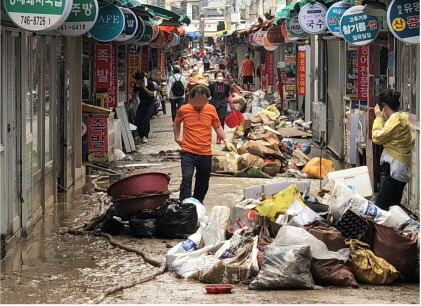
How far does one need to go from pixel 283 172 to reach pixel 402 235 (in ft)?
29.6

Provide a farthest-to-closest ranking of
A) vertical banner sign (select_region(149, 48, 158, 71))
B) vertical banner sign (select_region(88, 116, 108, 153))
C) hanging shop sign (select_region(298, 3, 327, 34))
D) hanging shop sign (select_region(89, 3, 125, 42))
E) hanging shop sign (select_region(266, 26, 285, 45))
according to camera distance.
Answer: vertical banner sign (select_region(149, 48, 158, 71)), hanging shop sign (select_region(266, 26, 285, 45)), hanging shop sign (select_region(298, 3, 327, 34)), vertical banner sign (select_region(88, 116, 108, 153)), hanging shop sign (select_region(89, 3, 125, 42))

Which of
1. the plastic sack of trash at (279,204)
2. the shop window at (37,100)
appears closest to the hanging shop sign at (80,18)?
the shop window at (37,100)

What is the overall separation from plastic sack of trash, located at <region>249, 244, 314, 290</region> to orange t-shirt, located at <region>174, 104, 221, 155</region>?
4.19 meters

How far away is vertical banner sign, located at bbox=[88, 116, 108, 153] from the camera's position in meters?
18.4

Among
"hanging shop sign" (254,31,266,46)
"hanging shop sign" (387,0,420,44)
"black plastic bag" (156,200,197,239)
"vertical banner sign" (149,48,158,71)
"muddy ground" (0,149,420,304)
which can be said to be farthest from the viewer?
"vertical banner sign" (149,48,158,71)

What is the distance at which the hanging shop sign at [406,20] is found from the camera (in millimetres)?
A: 10531

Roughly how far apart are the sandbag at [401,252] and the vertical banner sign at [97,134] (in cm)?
993

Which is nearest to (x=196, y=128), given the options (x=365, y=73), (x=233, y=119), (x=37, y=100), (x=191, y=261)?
(x=37, y=100)

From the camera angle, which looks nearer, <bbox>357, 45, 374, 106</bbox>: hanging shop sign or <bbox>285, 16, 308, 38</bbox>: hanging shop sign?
<bbox>357, 45, 374, 106</bbox>: hanging shop sign

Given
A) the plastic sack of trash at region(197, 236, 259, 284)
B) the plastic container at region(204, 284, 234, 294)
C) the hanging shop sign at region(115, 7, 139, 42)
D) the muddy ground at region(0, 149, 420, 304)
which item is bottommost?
the muddy ground at region(0, 149, 420, 304)

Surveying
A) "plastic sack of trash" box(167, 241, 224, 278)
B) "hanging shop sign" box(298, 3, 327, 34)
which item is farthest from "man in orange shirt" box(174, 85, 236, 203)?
"hanging shop sign" box(298, 3, 327, 34)

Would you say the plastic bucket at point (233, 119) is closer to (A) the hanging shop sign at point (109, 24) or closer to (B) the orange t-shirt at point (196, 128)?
(A) the hanging shop sign at point (109, 24)

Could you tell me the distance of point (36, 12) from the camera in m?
10.0

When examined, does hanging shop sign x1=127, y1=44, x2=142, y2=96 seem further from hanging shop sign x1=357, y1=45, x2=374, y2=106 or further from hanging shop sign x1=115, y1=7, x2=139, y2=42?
hanging shop sign x1=357, y1=45, x2=374, y2=106
